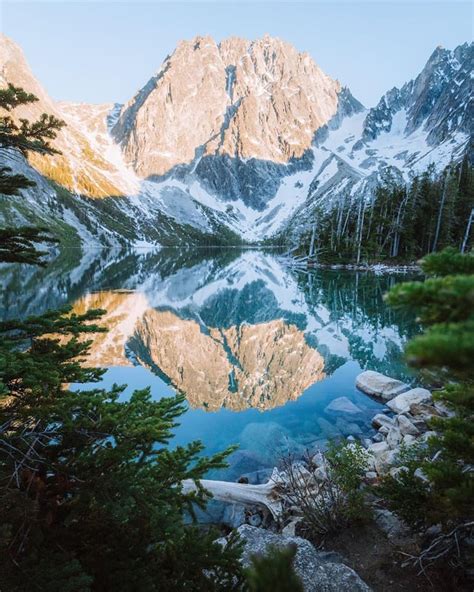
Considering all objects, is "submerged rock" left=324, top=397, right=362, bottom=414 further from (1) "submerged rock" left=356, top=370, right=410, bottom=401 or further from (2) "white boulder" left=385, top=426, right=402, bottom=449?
(2) "white boulder" left=385, top=426, right=402, bottom=449

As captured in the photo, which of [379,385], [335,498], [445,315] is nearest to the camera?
[445,315]

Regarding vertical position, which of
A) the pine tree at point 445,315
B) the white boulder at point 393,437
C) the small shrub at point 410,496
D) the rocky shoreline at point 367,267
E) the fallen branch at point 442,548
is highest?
the rocky shoreline at point 367,267

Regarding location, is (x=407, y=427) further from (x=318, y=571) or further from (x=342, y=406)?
(x=318, y=571)

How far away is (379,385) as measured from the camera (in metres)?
15.6

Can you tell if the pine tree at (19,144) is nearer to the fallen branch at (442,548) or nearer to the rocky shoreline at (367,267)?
the fallen branch at (442,548)

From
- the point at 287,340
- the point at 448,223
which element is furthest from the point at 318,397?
the point at 448,223

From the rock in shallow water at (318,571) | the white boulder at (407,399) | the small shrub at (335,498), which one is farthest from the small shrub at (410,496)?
the white boulder at (407,399)

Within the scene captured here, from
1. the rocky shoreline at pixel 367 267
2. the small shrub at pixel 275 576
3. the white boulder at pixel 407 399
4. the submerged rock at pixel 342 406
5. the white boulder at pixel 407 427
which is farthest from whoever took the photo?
the rocky shoreline at pixel 367 267

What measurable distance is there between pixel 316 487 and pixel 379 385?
27.8 ft

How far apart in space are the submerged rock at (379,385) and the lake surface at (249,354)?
1.53 feet

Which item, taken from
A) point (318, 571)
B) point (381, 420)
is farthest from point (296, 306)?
point (318, 571)

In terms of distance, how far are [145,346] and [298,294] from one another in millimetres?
22918

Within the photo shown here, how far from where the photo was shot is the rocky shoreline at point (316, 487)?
5.42m

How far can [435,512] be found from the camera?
15.4 ft
